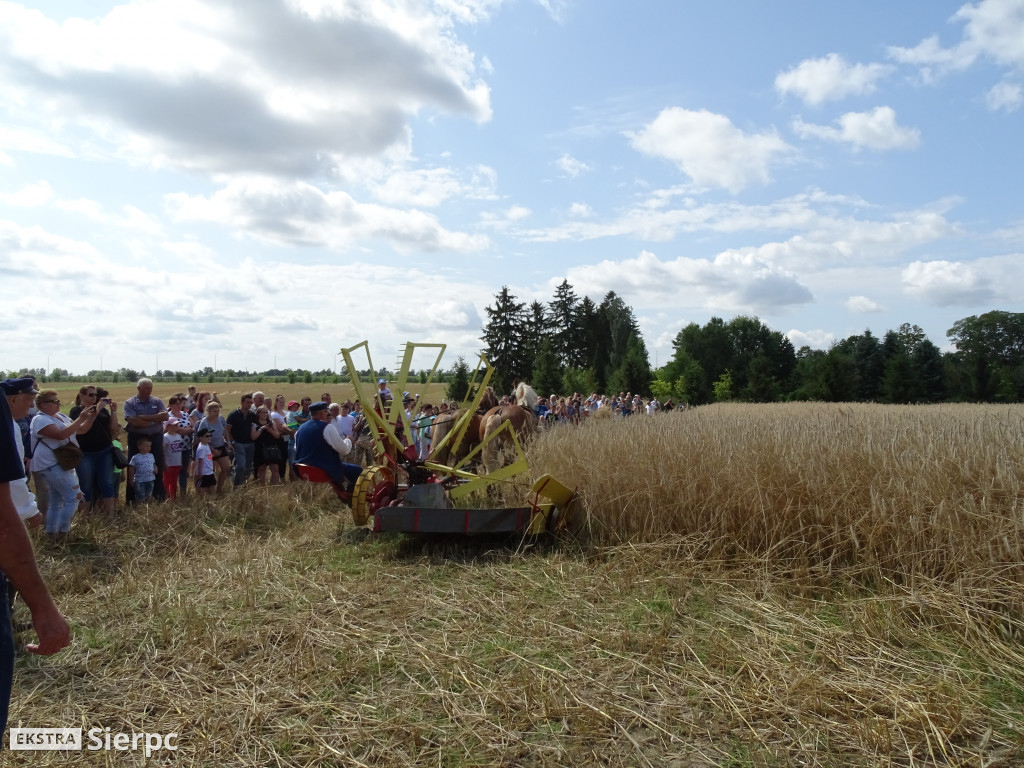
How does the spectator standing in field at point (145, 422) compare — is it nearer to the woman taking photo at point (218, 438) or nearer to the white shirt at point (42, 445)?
the woman taking photo at point (218, 438)

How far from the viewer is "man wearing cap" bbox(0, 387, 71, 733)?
1912 mm

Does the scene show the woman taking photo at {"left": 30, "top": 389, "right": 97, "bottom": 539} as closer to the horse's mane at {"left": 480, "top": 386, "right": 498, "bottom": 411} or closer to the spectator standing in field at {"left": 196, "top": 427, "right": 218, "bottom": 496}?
the spectator standing in field at {"left": 196, "top": 427, "right": 218, "bottom": 496}

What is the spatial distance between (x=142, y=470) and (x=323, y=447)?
2.71 m

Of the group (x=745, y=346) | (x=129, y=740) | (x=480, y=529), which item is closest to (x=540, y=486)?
(x=480, y=529)

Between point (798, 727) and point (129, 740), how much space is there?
9.84ft

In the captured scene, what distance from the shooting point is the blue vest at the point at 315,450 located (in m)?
7.99

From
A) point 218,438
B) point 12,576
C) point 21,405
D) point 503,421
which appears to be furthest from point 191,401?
point 12,576

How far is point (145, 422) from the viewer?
8906 mm

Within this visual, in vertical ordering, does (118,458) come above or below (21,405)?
below

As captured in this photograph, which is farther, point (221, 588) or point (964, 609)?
point (221, 588)

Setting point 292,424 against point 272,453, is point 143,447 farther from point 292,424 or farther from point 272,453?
point 292,424

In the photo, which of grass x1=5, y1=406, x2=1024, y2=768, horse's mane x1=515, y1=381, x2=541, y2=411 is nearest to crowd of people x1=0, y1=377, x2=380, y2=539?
grass x1=5, y1=406, x2=1024, y2=768

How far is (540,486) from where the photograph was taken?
6375 millimetres

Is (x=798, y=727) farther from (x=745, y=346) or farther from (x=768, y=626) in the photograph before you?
(x=745, y=346)
